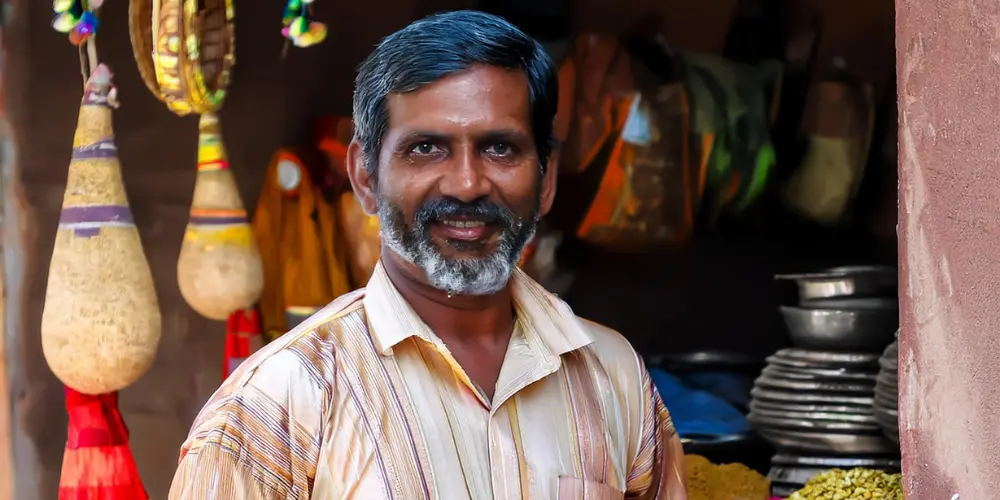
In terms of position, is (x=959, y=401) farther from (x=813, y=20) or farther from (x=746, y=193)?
(x=813, y=20)

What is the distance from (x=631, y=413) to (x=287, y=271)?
1564 mm

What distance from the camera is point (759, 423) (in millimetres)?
2963

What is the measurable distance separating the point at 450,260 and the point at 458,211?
0.08 metres

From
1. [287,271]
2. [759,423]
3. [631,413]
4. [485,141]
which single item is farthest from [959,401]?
[287,271]

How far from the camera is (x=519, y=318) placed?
178 centimetres

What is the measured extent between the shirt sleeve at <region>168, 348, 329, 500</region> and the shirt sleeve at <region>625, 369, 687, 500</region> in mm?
552

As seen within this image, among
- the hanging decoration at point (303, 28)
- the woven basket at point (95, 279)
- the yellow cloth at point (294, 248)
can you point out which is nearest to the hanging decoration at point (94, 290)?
the woven basket at point (95, 279)

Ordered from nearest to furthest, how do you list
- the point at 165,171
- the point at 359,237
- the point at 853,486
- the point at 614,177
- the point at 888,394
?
the point at 853,486 < the point at 888,394 < the point at 359,237 < the point at 165,171 < the point at 614,177

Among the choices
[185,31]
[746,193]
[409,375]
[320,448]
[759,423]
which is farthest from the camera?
[746,193]

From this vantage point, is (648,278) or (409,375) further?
(648,278)

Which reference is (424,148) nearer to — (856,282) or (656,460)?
(656,460)

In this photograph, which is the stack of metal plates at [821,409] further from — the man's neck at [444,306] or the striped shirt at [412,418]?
the man's neck at [444,306]

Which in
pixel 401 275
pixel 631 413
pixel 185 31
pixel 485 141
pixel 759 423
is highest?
pixel 185 31

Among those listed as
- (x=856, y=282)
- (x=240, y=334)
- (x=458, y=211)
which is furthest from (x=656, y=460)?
(x=240, y=334)
